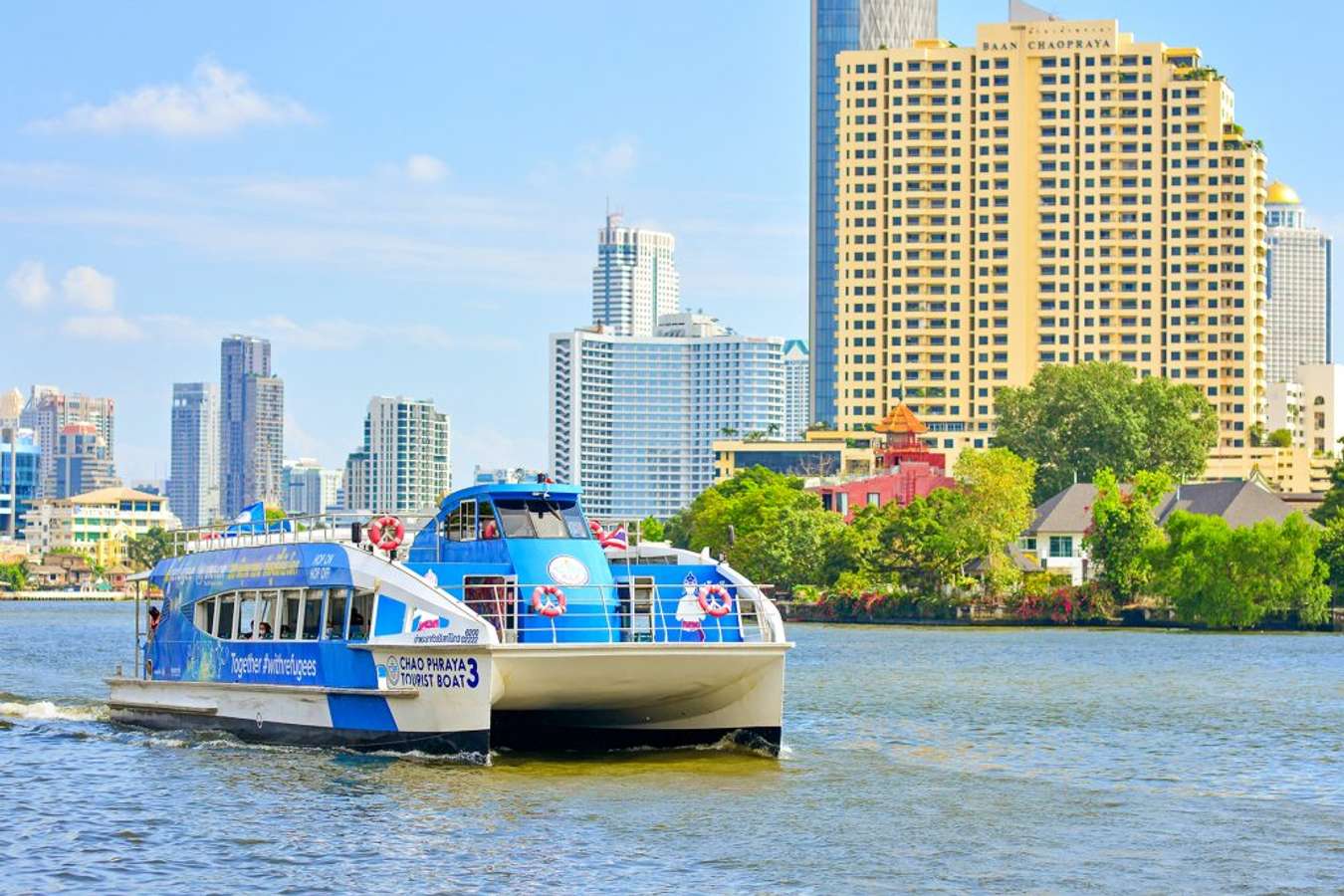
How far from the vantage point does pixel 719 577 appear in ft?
123

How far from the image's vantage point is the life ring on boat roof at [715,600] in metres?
36.3

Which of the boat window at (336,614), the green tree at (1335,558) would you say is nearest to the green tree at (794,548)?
the green tree at (1335,558)

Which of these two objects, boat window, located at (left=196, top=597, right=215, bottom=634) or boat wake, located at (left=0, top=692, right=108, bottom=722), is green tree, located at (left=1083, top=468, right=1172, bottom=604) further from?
boat window, located at (left=196, top=597, right=215, bottom=634)

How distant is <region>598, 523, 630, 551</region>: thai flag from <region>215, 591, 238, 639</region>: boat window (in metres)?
6.92

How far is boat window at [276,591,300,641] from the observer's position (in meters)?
37.7

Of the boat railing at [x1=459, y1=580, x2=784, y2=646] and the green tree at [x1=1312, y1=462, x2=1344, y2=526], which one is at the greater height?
the green tree at [x1=1312, y1=462, x2=1344, y2=526]

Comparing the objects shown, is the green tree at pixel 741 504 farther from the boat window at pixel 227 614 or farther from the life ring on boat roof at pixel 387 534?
the life ring on boat roof at pixel 387 534

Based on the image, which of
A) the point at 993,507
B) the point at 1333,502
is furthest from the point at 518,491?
the point at 1333,502

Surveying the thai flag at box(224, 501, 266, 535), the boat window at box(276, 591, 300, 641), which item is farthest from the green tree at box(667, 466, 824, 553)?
the boat window at box(276, 591, 300, 641)

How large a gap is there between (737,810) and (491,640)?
16.1 ft

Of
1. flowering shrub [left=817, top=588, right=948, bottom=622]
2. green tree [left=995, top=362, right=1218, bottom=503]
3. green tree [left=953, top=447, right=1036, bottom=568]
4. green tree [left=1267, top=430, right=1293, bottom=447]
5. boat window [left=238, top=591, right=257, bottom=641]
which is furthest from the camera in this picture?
green tree [left=1267, top=430, right=1293, bottom=447]

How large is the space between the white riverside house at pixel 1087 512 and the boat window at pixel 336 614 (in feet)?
278

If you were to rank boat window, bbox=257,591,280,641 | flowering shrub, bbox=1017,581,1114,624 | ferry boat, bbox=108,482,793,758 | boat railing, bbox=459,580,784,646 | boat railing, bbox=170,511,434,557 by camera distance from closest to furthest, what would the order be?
1. ferry boat, bbox=108,482,793,758
2. boat railing, bbox=459,580,784,646
3. boat railing, bbox=170,511,434,557
4. boat window, bbox=257,591,280,641
5. flowering shrub, bbox=1017,581,1114,624

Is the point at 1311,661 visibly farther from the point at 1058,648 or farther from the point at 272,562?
the point at 272,562
